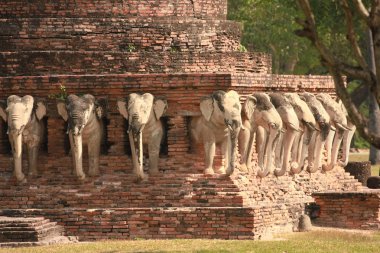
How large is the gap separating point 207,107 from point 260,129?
124 cm

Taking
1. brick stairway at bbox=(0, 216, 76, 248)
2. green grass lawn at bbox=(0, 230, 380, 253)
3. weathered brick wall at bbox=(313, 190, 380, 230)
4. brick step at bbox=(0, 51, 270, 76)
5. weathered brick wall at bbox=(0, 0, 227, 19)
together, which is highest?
weathered brick wall at bbox=(0, 0, 227, 19)

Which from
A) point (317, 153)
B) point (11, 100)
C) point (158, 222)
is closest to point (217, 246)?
point (158, 222)

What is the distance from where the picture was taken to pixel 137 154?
21359mm

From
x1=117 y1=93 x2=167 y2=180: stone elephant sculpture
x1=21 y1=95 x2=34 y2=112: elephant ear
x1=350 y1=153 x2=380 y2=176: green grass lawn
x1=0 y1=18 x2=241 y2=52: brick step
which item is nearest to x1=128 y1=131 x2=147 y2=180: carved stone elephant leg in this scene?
x1=117 y1=93 x2=167 y2=180: stone elephant sculpture

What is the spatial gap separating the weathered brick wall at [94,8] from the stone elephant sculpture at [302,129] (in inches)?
89.2

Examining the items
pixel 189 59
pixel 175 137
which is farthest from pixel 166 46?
pixel 175 137

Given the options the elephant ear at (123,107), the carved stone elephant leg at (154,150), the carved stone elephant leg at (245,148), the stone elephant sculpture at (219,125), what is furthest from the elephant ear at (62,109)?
the carved stone elephant leg at (245,148)

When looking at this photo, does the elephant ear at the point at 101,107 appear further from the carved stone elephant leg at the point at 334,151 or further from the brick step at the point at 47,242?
the carved stone elephant leg at the point at 334,151

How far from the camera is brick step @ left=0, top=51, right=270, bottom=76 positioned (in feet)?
74.3

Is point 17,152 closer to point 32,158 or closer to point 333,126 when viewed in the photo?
point 32,158

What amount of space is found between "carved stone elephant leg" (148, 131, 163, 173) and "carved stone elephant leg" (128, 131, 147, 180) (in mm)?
239

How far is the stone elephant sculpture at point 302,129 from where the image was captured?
22984 millimetres

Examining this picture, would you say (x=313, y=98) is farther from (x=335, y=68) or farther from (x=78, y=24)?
(x=335, y=68)

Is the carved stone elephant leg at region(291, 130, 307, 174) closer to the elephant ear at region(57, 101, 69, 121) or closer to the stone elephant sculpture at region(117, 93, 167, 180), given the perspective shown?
the stone elephant sculpture at region(117, 93, 167, 180)
